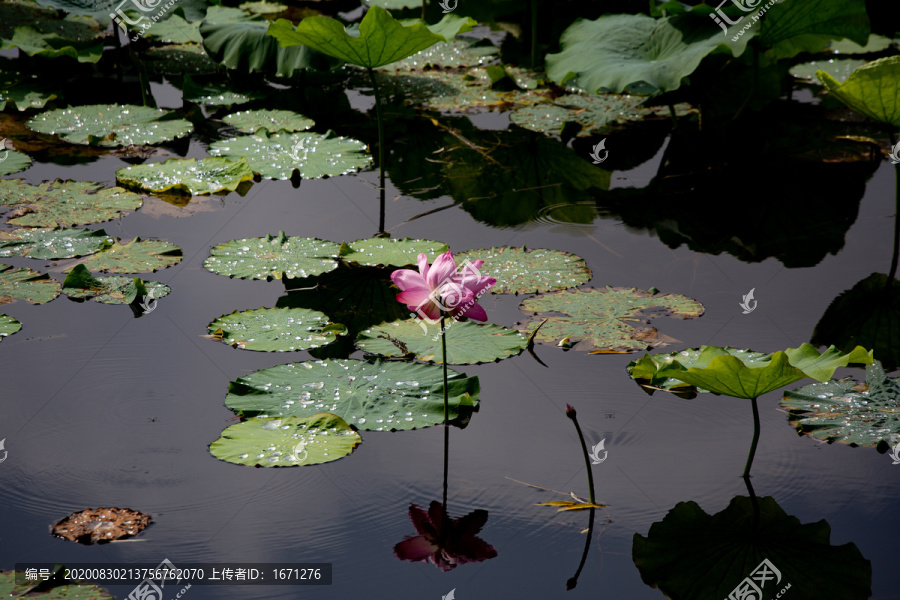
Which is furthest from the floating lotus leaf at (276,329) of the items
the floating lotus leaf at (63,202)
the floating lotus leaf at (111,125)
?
the floating lotus leaf at (111,125)

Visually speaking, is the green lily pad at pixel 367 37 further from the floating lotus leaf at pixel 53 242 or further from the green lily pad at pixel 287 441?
the green lily pad at pixel 287 441

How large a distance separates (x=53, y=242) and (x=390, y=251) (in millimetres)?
1271

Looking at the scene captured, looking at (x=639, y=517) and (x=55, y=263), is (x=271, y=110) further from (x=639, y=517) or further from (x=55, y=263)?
(x=639, y=517)

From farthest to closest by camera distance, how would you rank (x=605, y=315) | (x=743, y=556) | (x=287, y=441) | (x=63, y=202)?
(x=63, y=202), (x=605, y=315), (x=287, y=441), (x=743, y=556)

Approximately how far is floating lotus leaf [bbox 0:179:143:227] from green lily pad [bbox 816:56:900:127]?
2709 mm

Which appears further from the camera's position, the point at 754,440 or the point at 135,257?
the point at 135,257

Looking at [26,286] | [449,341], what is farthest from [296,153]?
[449,341]

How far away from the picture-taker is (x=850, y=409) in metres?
2.21

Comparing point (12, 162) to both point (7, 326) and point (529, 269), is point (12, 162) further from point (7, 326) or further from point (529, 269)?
point (529, 269)

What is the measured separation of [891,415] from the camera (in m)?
2.17

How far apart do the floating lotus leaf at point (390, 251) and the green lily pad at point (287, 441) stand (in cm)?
93

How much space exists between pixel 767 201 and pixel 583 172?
0.87 meters

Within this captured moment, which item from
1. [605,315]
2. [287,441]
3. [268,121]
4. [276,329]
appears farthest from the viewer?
[268,121]

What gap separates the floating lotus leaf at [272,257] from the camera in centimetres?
291
